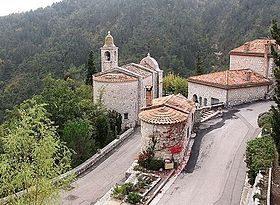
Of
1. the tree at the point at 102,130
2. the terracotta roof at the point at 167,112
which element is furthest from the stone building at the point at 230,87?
the tree at the point at 102,130

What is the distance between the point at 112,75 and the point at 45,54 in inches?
2300

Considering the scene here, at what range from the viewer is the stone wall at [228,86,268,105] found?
31.3m

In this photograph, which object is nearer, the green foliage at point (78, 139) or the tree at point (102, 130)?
the green foliage at point (78, 139)

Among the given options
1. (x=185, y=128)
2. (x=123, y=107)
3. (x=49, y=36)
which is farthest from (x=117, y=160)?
(x=49, y=36)

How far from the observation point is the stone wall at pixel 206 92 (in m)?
31.3

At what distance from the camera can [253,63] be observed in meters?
35.1

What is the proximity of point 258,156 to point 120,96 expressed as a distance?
1675cm

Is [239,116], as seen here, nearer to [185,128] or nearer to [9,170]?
[185,128]

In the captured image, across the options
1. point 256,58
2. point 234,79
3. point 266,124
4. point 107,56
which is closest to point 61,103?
point 107,56

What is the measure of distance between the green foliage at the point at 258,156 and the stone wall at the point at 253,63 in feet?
56.1

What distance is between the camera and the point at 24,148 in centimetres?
1253

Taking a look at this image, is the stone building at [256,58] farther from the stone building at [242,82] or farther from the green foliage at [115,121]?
the green foliage at [115,121]

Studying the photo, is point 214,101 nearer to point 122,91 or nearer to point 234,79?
point 234,79

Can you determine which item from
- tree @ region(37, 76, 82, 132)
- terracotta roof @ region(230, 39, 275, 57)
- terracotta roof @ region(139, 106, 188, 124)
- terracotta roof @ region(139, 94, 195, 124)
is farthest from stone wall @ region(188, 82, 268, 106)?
terracotta roof @ region(139, 106, 188, 124)
